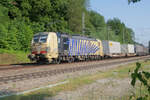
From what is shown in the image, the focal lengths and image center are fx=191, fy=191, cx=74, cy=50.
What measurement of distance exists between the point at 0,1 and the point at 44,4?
34.7 ft

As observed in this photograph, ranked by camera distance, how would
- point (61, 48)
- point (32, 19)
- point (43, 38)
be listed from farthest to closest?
point (32, 19) < point (61, 48) < point (43, 38)

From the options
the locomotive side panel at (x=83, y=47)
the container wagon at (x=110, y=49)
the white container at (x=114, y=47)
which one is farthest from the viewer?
the white container at (x=114, y=47)

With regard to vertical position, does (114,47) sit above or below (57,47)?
above

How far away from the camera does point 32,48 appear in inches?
727

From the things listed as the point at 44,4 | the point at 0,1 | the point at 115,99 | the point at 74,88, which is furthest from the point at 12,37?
the point at 115,99

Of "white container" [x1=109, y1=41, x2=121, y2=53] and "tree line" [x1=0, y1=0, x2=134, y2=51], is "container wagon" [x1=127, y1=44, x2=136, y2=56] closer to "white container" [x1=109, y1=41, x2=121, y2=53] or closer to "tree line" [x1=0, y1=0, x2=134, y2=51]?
"white container" [x1=109, y1=41, x2=121, y2=53]

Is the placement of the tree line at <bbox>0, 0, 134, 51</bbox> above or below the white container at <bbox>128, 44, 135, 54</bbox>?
above

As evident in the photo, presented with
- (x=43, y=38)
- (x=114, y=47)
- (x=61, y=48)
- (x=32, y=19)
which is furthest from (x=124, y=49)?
(x=43, y=38)

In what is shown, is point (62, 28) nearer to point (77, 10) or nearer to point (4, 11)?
point (77, 10)

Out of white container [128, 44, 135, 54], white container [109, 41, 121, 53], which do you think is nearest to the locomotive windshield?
white container [109, 41, 121, 53]

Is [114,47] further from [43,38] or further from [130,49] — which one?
[43,38]

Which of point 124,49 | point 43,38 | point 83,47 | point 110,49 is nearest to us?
point 43,38

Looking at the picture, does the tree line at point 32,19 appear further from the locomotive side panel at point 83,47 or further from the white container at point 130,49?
the locomotive side panel at point 83,47

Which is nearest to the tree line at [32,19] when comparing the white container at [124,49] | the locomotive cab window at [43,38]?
the white container at [124,49]
